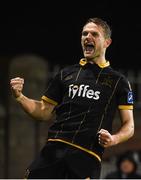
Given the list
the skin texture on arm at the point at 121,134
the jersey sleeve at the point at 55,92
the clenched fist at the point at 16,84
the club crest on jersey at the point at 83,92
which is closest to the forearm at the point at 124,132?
the skin texture on arm at the point at 121,134

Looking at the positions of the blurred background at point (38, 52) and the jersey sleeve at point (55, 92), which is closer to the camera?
the jersey sleeve at point (55, 92)

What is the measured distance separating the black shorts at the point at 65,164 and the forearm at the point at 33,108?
0.81ft

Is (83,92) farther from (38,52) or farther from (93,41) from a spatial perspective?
(38,52)

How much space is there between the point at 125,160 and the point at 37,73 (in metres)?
1.96

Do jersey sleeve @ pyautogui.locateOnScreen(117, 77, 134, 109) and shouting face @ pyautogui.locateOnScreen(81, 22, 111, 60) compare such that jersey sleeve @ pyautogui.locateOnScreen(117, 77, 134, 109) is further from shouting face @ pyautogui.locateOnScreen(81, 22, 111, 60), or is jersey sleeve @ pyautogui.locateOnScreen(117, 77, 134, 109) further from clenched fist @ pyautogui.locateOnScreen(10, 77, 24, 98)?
clenched fist @ pyautogui.locateOnScreen(10, 77, 24, 98)

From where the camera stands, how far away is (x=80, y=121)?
10.4 feet

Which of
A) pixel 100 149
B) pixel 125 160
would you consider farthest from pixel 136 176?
pixel 100 149

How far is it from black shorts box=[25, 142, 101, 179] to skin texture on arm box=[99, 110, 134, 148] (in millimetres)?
173

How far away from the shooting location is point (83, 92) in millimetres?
3209

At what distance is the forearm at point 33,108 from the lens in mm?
3357

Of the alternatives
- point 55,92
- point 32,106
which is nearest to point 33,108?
point 32,106

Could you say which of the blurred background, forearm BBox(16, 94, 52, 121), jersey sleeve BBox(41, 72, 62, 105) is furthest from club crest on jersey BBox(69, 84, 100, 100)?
the blurred background

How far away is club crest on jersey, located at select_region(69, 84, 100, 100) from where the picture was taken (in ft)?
10.5

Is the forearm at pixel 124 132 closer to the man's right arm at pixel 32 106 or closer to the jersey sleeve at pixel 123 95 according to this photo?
the jersey sleeve at pixel 123 95
